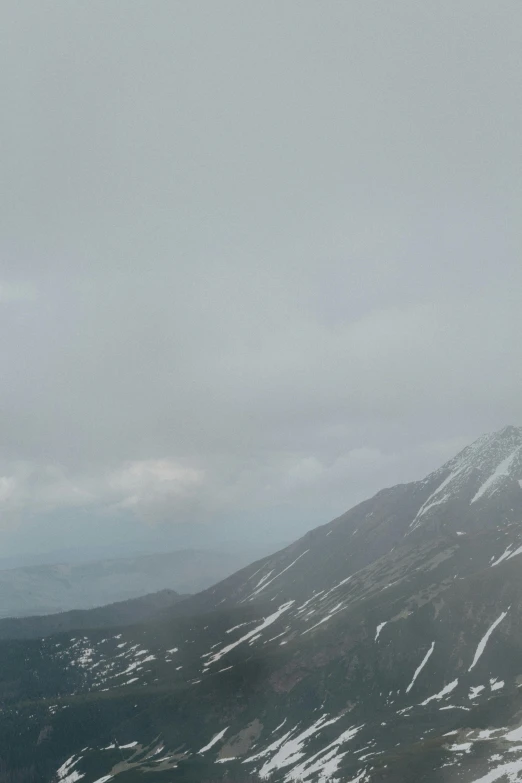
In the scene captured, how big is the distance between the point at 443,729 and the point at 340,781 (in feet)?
158

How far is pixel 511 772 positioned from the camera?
453ft

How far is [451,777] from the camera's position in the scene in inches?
5719

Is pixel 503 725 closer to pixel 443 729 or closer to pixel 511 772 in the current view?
pixel 443 729

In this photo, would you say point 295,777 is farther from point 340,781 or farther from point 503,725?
point 503,725

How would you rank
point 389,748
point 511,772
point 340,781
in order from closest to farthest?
point 511,772 < point 340,781 < point 389,748

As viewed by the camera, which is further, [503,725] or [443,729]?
[443,729]

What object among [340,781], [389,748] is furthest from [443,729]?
[340,781]

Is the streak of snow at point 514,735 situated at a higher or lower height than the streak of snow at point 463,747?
lower

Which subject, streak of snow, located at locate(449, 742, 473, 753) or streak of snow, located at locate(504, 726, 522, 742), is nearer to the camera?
streak of snow, located at locate(504, 726, 522, 742)

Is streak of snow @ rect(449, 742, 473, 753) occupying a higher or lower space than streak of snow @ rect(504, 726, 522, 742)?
higher

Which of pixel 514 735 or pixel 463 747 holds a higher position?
pixel 463 747

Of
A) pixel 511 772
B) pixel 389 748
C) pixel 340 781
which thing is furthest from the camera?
pixel 389 748

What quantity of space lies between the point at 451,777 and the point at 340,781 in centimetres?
3876

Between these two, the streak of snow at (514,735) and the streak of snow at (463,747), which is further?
the streak of snow at (463,747)
